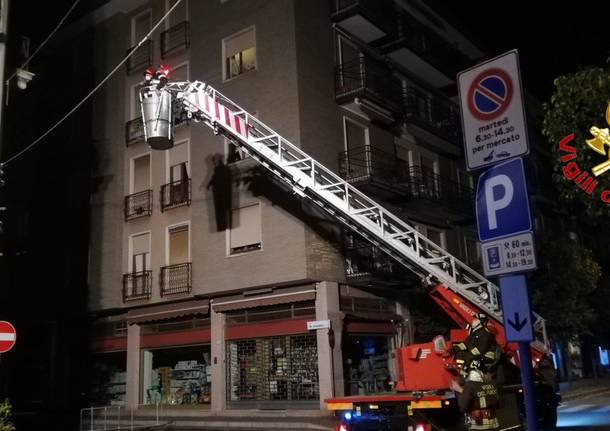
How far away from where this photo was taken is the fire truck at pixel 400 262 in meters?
11.0

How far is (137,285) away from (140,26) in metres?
10.5

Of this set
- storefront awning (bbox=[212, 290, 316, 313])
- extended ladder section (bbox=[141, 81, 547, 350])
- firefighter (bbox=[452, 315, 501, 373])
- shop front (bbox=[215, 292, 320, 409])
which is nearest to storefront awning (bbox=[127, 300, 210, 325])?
storefront awning (bbox=[212, 290, 316, 313])

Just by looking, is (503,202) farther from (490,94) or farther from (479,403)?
(479,403)

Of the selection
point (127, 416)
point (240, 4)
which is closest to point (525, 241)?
point (240, 4)

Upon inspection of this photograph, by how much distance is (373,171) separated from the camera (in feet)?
69.4

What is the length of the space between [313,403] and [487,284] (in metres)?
6.76

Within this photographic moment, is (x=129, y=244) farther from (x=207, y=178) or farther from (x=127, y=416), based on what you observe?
(x=127, y=416)

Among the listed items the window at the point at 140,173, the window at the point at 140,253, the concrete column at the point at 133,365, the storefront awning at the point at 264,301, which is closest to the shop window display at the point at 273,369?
the storefront awning at the point at 264,301

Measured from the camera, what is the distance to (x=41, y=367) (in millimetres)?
25891

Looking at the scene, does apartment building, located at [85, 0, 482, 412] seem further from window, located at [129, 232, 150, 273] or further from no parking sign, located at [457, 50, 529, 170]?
no parking sign, located at [457, 50, 529, 170]

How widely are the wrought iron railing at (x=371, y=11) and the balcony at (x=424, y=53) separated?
489mm

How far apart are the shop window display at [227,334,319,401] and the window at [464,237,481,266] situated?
10854 mm

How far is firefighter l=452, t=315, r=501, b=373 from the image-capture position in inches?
323

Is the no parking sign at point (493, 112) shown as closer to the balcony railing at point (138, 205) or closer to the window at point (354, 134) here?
the window at point (354, 134)
